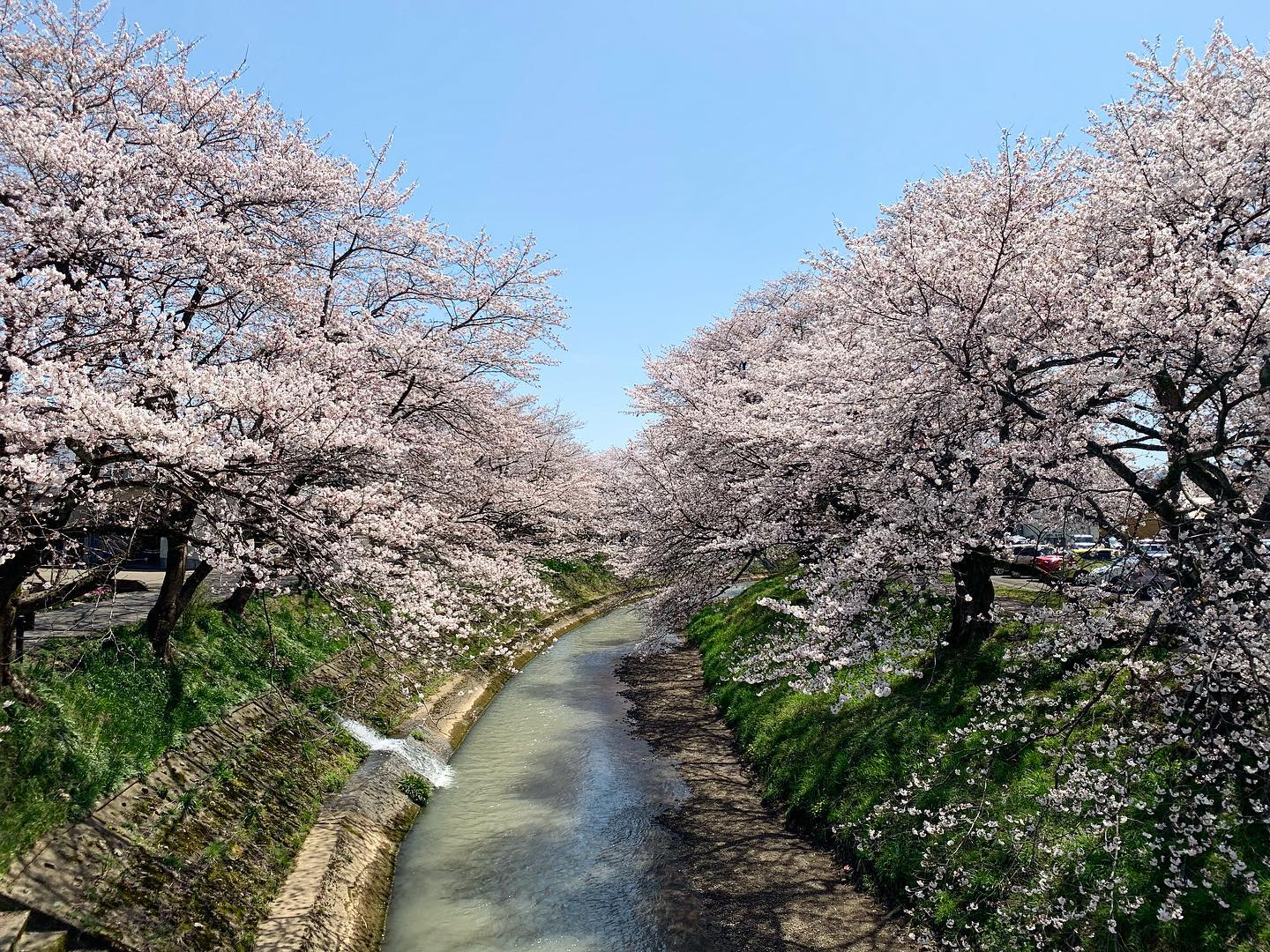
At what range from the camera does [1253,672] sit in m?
6.96

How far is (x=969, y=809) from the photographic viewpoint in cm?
979

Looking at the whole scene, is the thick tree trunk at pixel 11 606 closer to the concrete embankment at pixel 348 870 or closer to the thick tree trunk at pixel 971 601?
the concrete embankment at pixel 348 870

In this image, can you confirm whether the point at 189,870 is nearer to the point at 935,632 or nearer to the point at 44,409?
the point at 44,409

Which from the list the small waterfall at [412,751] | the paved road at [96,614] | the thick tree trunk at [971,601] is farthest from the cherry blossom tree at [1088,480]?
the paved road at [96,614]

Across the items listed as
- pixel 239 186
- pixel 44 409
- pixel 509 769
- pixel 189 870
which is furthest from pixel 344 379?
pixel 509 769

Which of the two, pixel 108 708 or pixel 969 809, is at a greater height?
pixel 969 809

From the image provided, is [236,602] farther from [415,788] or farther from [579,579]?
[579,579]

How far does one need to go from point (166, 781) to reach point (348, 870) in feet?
9.65

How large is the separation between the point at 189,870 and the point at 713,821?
8.38 m

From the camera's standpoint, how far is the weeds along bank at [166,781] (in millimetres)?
7586

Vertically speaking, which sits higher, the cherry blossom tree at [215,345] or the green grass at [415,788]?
the cherry blossom tree at [215,345]

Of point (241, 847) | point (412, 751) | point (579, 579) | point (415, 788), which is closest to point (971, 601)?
point (415, 788)

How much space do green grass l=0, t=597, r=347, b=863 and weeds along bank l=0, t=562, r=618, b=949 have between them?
0.02 m

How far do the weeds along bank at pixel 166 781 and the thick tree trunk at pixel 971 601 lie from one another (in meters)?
10.4
